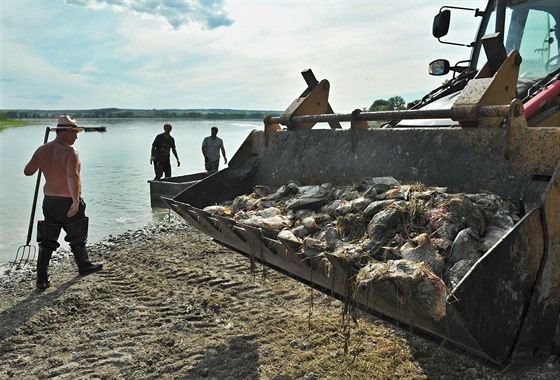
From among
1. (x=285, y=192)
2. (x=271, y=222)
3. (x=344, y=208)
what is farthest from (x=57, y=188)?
(x=344, y=208)

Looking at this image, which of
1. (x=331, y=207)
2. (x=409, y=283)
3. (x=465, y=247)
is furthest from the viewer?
(x=331, y=207)

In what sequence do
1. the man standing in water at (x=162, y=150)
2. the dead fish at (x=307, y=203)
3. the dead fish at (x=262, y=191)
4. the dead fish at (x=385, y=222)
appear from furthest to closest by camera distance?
the man standing in water at (x=162, y=150) → the dead fish at (x=262, y=191) → the dead fish at (x=307, y=203) → the dead fish at (x=385, y=222)

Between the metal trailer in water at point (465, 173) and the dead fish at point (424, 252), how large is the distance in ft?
1.00

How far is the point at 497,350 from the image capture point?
2447 mm

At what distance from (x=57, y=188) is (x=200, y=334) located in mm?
2859

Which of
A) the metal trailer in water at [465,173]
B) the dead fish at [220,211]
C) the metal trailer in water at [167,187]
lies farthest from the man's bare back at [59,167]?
the metal trailer in water at [167,187]

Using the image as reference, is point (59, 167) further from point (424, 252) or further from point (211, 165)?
point (211, 165)

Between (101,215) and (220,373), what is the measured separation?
8.15m

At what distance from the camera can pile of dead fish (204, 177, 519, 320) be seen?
2455 mm

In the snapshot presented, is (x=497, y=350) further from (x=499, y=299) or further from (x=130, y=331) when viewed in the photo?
(x=130, y=331)

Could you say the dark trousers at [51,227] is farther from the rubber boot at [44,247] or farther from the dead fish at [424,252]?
the dead fish at [424,252]

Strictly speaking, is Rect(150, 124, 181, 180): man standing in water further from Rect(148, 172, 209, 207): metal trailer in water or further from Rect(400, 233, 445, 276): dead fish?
Rect(400, 233, 445, 276): dead fish

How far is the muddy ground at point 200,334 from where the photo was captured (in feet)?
12.1

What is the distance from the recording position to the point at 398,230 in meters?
2.99
